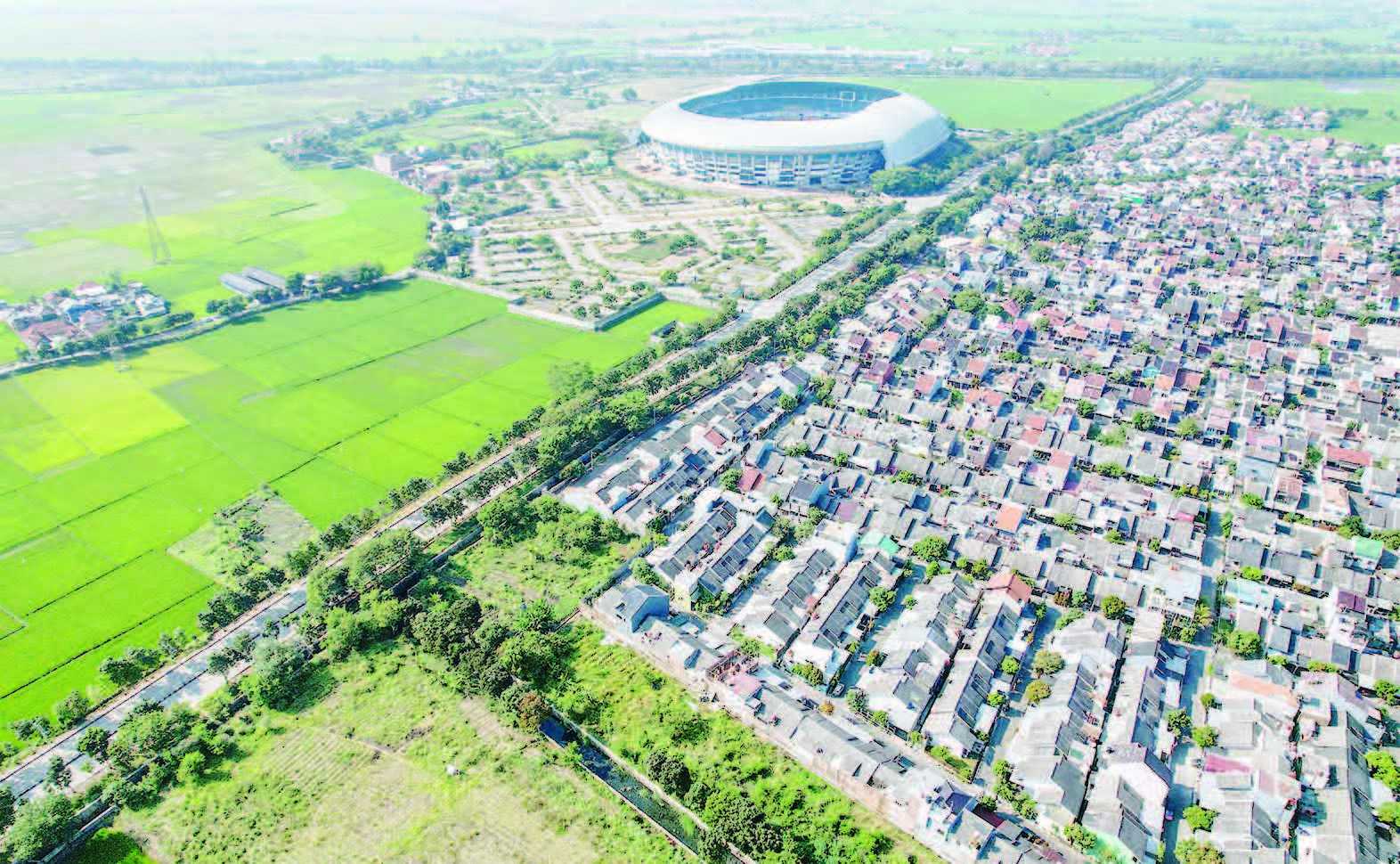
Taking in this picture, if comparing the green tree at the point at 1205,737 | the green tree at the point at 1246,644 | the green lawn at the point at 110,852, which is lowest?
the green lawn at the point at 110,852

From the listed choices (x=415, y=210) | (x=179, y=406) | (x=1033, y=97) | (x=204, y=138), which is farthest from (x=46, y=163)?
(x=1033, y=97)

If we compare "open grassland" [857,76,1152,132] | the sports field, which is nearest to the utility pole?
the sports field

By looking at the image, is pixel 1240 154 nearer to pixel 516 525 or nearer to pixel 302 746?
pixel 516 525

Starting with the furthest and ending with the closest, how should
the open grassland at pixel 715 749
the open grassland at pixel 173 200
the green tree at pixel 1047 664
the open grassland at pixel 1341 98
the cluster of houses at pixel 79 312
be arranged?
the open grassland at pixel 1341 98
the open grassland at pixel 173 200
the cluster of houses at pixel 79 312
the green tree at pixel 1047 664
the open grassland at pixel 715 749

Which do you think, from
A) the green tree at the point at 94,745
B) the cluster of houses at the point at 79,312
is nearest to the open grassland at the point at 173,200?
the cluster of houses at the point at 79,312

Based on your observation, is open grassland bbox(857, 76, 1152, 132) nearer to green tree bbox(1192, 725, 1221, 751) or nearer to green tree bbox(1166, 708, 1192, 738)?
green tree bbox(1166, 708, 1192, 738)

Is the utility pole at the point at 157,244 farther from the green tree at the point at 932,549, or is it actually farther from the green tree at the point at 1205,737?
the green tree at the point at 1205,737
